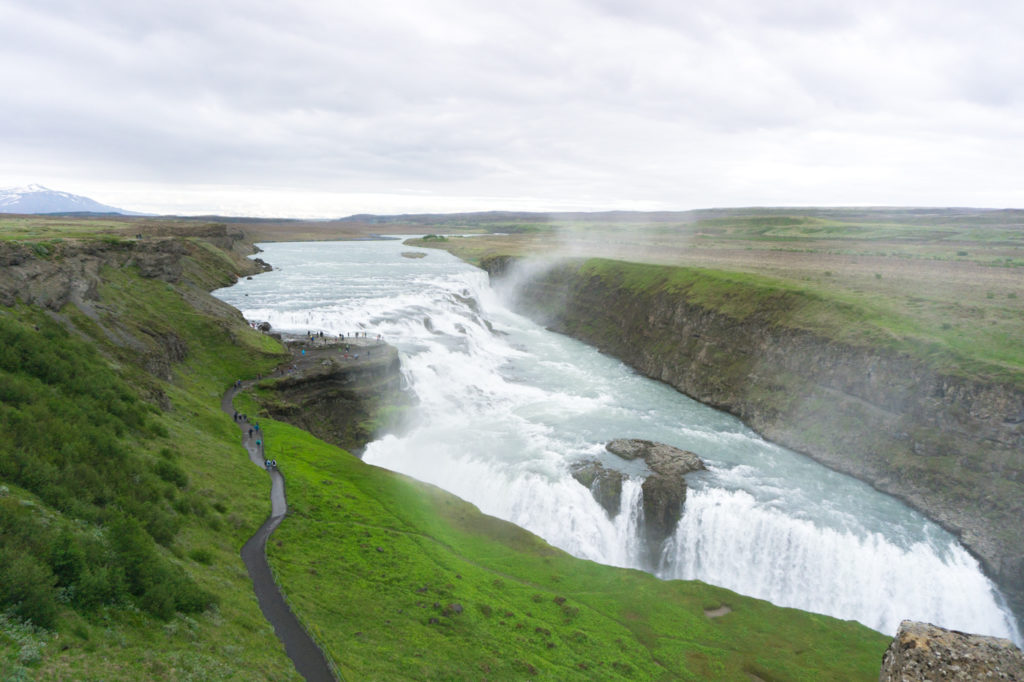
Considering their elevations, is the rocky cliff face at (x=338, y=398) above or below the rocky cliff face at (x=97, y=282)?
below

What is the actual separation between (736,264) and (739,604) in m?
76.0

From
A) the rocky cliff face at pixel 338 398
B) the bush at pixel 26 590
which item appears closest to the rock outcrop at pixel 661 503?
the rocky cliff face at pixel 338 398

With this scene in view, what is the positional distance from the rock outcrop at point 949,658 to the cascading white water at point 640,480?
58.1ft

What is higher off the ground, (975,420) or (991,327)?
(991,327)

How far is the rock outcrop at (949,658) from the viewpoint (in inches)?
614

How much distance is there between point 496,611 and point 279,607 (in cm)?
950

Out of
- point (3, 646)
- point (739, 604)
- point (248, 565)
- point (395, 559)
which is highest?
point (3, 646)

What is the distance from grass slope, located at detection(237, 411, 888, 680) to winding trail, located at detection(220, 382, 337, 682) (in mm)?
464

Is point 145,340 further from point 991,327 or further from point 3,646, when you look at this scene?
point 991,327

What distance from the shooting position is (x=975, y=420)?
39125 millimetres

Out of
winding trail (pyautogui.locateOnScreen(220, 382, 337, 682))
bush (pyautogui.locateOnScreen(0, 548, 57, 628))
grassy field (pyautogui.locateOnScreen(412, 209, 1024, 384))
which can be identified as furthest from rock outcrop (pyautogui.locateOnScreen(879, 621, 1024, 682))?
grassy field (pyautogui.locateOnScreen(412, 209, 1024, 384))

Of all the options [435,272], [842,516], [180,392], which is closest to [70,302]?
[180,392]

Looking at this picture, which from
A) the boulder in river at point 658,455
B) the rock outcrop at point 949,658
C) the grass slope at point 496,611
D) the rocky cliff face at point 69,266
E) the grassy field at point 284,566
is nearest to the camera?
the grassy field at point 284,566

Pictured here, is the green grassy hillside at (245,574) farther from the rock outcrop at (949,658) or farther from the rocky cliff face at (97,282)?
the rock outcrop at (949,658)
